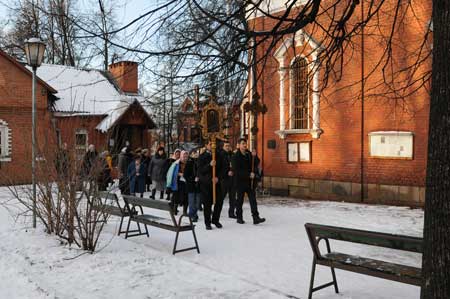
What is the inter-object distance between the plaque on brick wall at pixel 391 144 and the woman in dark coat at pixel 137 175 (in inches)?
292

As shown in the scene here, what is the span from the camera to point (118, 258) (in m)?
7.14

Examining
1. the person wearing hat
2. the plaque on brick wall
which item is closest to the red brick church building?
the plaque on brick wall

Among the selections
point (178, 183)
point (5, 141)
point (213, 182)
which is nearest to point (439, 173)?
point (213, 182)

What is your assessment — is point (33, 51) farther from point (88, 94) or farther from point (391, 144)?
point (88, 94)

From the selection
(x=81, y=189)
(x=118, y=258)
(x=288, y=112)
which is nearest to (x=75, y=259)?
(x=118, y=258)

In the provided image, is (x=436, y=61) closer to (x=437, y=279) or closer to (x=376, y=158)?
(x=437, y=279)

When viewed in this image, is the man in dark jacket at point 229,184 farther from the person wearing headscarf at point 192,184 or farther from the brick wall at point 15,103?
the brick wall at point 15,103

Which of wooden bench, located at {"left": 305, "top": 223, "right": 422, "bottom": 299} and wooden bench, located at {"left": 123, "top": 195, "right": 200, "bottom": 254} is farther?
wooden bench, located at {"left": 123, "top": 195, "right": 200, "bottom": 254}

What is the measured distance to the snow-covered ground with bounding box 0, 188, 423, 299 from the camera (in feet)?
18.4

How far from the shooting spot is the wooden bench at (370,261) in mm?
4609

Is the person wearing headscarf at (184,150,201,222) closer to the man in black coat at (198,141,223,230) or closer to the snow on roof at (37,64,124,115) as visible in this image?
the man in black coat at (198,141,223,230)

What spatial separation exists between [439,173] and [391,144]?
1096 centimetres

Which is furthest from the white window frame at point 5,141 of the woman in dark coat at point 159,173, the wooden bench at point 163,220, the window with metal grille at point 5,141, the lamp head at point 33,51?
the wooden bench at point 163,220

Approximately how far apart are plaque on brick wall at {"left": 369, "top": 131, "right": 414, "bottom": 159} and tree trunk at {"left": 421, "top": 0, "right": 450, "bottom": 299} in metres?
10.5
